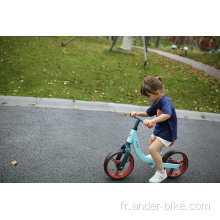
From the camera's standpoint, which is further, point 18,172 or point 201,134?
point 201,134

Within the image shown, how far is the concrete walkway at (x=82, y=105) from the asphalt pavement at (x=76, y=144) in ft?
0.41

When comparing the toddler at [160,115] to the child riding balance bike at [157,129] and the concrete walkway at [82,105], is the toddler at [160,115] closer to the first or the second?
the child riding balance bike at [157,129]

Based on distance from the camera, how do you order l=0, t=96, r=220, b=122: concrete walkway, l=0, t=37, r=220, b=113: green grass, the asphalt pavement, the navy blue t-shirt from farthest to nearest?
1. l=0, t=37, r=220, b=113: green grass
2. l=0, t=96, r=220, b=122: concrete walkway
3. the asphalt pavement
4. the navy blue t-shirt

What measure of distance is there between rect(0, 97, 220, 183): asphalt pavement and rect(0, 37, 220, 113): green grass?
106 centimetres

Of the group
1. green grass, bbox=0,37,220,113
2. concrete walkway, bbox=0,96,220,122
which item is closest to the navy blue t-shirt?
concrete walkway, bbox=0,96,220,122

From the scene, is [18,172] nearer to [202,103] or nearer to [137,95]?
[137,95]

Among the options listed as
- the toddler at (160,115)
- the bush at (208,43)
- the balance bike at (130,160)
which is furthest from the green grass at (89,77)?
the bush at (208,43)

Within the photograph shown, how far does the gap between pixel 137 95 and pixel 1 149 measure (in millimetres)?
4519

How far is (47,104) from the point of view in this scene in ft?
15.8

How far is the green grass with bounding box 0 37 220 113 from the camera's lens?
574cm

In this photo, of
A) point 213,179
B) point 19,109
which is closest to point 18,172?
point 19,109

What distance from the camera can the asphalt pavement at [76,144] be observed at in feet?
8.95

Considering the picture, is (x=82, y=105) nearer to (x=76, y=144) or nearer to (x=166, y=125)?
(x=76, y=144)

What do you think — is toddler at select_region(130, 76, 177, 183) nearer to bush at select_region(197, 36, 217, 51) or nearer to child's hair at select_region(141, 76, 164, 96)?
child's hair at select_region(141, 76, 164, 96)
